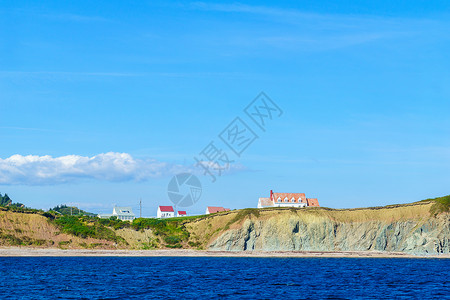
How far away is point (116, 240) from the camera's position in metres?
132

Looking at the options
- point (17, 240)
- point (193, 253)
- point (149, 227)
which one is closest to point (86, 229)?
point (149, 227)

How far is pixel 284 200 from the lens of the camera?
6875 inches

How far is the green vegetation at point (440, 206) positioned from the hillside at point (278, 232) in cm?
7

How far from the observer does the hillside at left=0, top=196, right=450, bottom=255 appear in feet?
402

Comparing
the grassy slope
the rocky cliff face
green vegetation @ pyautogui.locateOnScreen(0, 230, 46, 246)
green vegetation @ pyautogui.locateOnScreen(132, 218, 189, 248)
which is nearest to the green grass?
the grassy slope

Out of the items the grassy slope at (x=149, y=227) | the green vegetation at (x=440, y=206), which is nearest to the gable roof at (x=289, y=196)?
the grassy slope at (x=149, y=227)

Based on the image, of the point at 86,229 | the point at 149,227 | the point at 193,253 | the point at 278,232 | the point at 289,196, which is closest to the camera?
the point at 193,253

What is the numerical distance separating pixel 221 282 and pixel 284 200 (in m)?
111

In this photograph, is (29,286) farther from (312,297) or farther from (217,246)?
(217,246)

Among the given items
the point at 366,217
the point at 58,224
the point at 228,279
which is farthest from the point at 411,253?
the point at 58,224

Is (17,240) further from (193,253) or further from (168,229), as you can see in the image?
(193,253)

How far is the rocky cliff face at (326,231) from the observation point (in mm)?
126250

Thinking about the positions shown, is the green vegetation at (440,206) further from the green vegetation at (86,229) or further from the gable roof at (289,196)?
the green vegetation at (86,229)

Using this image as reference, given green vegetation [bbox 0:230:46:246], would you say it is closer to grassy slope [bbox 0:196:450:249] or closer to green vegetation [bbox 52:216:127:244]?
grassy slope [bbox 0:196:450:249]
